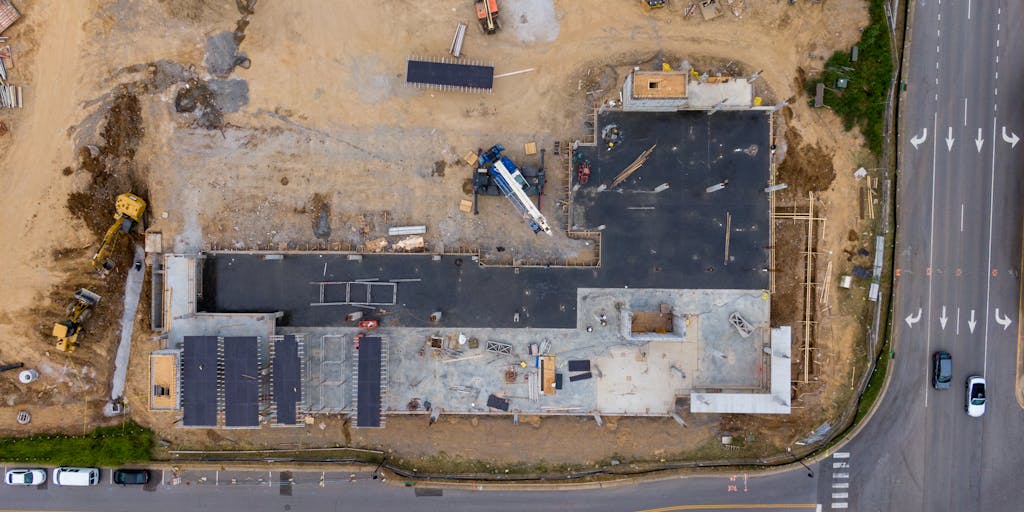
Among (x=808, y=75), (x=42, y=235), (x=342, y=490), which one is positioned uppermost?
(x=808, y=75)

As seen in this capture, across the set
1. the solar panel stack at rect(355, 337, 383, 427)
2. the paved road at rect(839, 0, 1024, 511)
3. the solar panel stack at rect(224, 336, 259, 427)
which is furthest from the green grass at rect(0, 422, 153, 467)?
the paved road at rect(839, 0, 1024, 511)

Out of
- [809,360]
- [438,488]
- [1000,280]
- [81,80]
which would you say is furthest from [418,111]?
[1000,280]

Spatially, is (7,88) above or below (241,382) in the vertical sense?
above

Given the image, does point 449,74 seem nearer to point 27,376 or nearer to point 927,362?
point 27,376

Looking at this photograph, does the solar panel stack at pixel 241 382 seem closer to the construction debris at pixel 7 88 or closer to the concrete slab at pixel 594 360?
the concrete slab at pixel 594 360

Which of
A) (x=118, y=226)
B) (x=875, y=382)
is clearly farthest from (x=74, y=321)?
(x=875, y=382)

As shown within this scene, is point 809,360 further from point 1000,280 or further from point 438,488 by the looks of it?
point 438,488

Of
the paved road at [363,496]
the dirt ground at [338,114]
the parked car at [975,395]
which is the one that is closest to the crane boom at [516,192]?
the dirt ground at [338,114]
